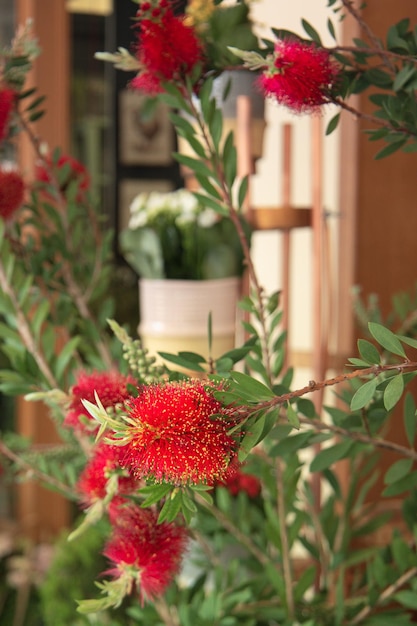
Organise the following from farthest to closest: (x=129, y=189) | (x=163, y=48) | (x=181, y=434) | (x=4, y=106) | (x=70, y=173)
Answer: (x=129, y=189) → (x=70, y=173) → (x=4, y=106) → (x=163, y=48) → (x=181, y=434)

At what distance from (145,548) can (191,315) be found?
0.57m

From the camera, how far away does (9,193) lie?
698 millimetres

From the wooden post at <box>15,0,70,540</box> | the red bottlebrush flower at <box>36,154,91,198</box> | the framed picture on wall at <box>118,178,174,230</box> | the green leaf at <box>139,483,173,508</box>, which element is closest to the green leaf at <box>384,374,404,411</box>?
the green leaf at <box>139,483,173,508</box>

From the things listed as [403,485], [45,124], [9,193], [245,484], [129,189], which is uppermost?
[45,124]

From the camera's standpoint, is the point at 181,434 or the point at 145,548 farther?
the point at 145,548

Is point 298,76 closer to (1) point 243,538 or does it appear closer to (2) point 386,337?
(2) point 386,337

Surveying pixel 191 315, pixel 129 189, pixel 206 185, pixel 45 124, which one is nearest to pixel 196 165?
pixel 206 185

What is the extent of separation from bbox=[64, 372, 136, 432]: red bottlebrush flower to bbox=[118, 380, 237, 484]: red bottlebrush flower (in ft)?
0.34

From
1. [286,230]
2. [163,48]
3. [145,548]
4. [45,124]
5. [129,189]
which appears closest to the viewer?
[145,548]

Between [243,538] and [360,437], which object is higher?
[360,437]

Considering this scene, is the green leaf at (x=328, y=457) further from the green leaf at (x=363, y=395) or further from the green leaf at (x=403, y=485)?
the green leaf at (x=363, y=395)

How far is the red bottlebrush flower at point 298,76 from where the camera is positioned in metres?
0.44

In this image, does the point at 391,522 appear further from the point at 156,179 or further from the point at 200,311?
the point at 156,179

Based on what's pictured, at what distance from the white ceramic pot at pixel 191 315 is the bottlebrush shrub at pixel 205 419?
12 cm
